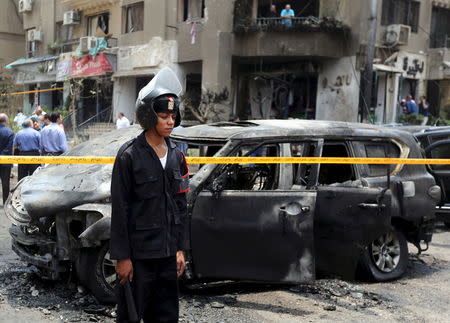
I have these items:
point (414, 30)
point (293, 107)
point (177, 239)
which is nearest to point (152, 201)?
point (177, 239)

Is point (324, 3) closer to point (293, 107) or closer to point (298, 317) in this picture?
point (293, 107)

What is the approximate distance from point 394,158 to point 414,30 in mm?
16392

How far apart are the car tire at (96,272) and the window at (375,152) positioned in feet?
9.16

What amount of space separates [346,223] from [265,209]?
0.97m

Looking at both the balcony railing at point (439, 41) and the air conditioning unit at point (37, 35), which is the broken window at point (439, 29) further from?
A: the air conditioning unit at point (37, 35)

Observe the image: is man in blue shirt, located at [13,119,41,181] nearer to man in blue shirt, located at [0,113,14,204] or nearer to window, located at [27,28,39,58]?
man in blue shirt, located at [0,113,14,204]

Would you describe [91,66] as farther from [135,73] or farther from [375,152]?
[375,152]

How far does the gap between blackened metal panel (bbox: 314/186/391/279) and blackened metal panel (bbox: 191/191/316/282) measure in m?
0.43

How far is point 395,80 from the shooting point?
19672 millimetres

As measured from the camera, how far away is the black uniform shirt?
2844 mm

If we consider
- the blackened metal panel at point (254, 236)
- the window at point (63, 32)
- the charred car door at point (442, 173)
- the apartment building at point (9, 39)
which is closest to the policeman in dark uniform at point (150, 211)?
the blackened metal panel at point (254, 236)

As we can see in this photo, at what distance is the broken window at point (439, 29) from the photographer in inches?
827

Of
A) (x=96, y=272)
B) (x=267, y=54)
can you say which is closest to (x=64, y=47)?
(x=267, y=54)

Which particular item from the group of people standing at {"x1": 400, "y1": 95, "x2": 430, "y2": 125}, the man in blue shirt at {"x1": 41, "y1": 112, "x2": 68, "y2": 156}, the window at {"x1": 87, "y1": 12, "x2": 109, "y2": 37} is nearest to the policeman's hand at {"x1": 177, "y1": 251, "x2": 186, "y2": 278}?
the man in blue shirt at {"x1": 41, "y1": 112, "x2": 68, "y2": 156}
